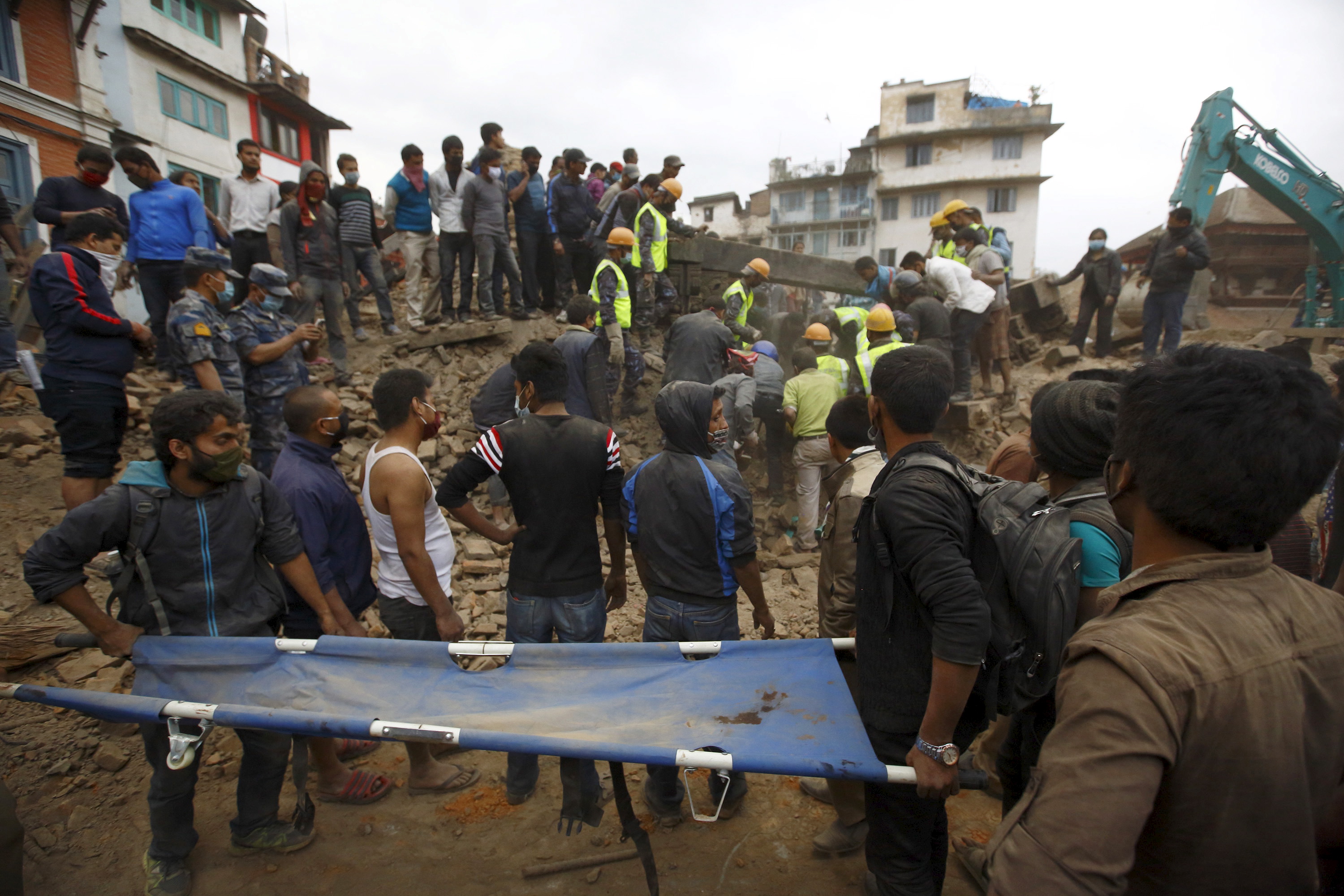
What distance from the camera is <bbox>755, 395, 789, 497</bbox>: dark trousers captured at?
6812 mm

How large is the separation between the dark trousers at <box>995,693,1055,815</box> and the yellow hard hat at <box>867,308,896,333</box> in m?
4.71

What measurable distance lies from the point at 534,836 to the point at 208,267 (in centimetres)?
416

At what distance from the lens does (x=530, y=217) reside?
8.30 metres

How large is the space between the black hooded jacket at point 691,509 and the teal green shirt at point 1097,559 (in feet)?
4.27

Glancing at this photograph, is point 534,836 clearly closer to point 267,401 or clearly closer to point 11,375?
point 267,401

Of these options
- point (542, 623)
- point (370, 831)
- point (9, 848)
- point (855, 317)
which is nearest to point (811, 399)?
point (855, 317)

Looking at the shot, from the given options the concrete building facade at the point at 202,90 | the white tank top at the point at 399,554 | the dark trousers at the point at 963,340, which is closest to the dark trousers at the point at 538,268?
the dark trousers at the point at 963,340

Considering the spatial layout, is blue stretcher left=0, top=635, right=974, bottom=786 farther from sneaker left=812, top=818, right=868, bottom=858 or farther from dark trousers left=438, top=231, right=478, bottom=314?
dark trousers left=438, top=231, right=478, bottom=314

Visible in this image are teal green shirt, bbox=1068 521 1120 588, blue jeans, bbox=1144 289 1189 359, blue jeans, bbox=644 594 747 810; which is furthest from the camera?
blue jeans, bbox=1144 289 1189 359

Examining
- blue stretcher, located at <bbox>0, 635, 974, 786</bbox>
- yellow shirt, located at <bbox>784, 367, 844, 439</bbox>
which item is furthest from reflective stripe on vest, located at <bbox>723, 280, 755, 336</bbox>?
blue stretcher, located at <bbox>0, 635, 974, 786</bbox>

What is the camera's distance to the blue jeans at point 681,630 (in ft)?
9.89

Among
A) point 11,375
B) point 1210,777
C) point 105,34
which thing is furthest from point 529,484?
point 105,34

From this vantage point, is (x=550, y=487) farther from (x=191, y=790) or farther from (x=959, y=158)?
(x=959, y=158)

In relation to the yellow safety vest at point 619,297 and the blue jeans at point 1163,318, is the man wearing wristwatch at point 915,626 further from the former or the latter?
the blue jeans at point 1163,318
